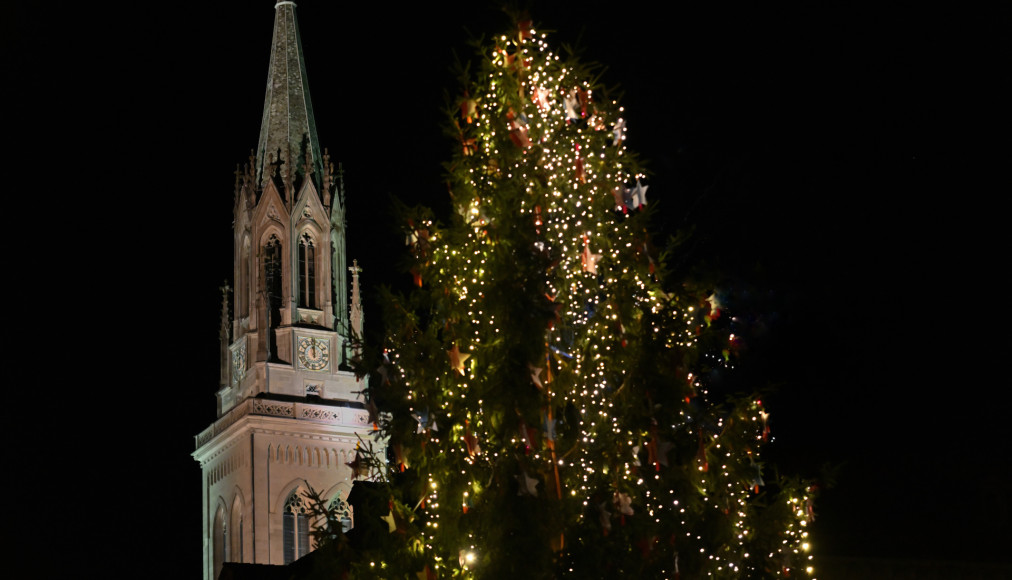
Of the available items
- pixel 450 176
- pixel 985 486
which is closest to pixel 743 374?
pixel 985 486

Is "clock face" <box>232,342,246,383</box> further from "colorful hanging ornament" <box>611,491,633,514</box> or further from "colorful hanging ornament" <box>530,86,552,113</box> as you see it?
"colorful hanging ornament" <box>611,491,633,514</box>

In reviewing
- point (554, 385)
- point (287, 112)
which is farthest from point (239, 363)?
point (554, 385)

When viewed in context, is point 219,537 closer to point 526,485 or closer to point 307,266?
point 307,266

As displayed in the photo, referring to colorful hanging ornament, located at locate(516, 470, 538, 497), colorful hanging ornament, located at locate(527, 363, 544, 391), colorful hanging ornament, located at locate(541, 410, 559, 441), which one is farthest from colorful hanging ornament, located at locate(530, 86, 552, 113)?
colorful hanging ornament, located at locate(516, 470, 538, 497)

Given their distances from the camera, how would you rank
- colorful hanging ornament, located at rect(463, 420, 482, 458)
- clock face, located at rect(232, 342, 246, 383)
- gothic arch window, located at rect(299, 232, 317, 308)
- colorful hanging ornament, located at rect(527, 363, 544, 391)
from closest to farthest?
1. colorful hanging ornament, located at rect(527, 363, 544, 391)
2. colorful hanging ornament, located at rect(463, 420, 482, 458)
3. clock face, located at rect(232, 342, 246, 383)
4. gothic arch window, located at rect(299, 232, 317, 308)

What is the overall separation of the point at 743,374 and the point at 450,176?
12975 millimetres

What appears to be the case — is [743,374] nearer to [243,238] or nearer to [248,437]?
[248,437]

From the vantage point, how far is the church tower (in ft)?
178

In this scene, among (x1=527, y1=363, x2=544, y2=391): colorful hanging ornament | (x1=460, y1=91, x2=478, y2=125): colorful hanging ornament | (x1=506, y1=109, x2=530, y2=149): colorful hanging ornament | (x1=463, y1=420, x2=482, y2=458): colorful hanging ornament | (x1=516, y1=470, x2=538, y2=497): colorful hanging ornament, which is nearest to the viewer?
(x1=516, y1=470, x2=538, y2=497): colorful hanging ornament

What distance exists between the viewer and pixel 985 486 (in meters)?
32.7

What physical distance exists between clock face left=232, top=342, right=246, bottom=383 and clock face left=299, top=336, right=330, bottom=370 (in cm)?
197

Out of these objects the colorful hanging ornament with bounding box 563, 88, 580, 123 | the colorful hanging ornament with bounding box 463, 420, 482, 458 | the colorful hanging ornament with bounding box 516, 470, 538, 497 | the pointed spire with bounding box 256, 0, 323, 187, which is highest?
the pointed spire with bounding box 256, 0, 323, 187

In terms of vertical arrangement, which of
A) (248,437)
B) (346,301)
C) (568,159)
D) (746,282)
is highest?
(346,301)

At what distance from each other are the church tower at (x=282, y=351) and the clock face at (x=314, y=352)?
3 centimetres
